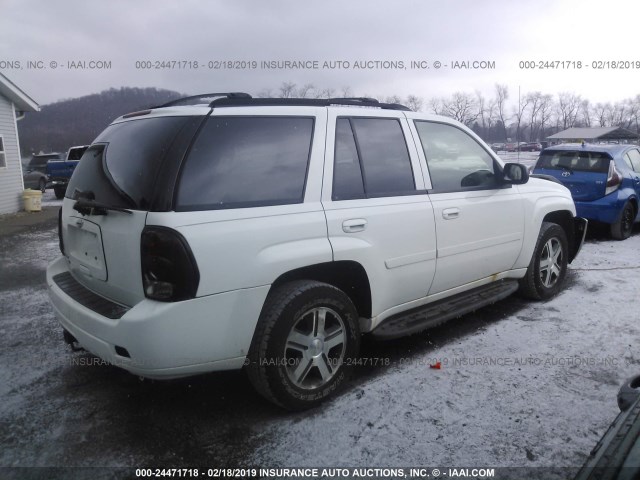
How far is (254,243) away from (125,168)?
0.86 meters

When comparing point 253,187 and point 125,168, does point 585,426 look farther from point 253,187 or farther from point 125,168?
point 125,168

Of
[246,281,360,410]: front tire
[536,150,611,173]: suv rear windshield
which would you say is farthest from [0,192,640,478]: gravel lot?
[536,150,611,173]: suv rear windshield

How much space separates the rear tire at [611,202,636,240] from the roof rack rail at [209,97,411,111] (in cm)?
606

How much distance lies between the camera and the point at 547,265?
4.78 m

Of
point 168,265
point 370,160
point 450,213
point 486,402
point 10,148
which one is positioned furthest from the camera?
point 10,148

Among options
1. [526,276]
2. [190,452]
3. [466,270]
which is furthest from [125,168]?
[526,276]

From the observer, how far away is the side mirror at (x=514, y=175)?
4016 millimetres

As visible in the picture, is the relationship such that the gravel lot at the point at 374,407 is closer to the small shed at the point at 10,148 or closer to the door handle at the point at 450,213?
the door handle at the point at 450,213

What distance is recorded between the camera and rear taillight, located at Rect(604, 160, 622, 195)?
764 centimetres

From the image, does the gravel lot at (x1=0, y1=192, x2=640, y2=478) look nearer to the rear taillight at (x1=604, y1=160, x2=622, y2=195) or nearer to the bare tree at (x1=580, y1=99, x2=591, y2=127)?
the rear taillight at (x1=604, y1=160, x2=622, y2=195)

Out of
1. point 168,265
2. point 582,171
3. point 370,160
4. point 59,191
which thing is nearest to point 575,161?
point 582,171

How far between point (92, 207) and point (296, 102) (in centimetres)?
137

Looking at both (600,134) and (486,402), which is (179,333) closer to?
(486,402)

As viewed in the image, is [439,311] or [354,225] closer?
[354,225]
